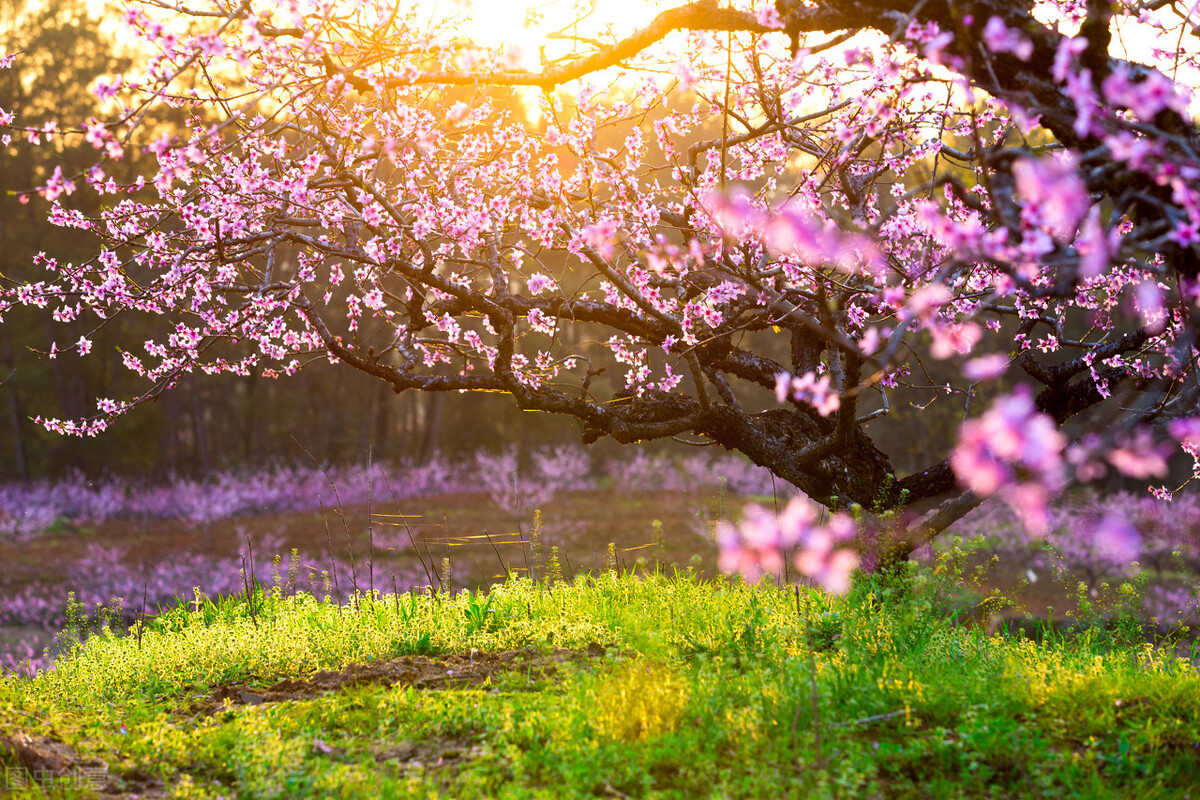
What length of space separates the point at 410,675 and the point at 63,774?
1.81 m

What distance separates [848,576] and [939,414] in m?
18.1

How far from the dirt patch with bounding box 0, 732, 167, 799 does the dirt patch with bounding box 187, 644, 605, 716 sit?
2.66 feet

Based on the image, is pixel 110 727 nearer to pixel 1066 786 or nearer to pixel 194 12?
pixel 194 12

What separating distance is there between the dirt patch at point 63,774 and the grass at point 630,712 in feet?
0.05

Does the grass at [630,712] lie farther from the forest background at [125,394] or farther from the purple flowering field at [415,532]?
the forest background at [125,394]

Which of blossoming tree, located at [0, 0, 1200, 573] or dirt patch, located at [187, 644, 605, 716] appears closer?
blossoming tree, located at [0, 0, 1200, 573]

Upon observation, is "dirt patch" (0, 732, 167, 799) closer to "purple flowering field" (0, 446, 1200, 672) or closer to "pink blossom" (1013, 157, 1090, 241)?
"purple flowering field" (0, 446, 1200, 672)

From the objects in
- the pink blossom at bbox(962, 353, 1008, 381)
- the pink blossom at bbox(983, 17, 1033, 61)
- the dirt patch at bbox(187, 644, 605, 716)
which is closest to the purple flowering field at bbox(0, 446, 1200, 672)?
the dirt patch at bbox(187, 644, 605, 716)

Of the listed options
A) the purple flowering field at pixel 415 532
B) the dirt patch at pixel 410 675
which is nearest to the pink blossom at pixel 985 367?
the dirt patch at pixel 410 675

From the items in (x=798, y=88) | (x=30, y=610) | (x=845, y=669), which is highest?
(x=798, y=88)

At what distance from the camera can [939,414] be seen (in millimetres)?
22141

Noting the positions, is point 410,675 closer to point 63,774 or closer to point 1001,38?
point 63,774

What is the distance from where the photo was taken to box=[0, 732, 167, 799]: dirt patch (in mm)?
3561

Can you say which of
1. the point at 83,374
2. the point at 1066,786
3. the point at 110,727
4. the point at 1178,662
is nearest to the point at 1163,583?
the point at 1178,662
